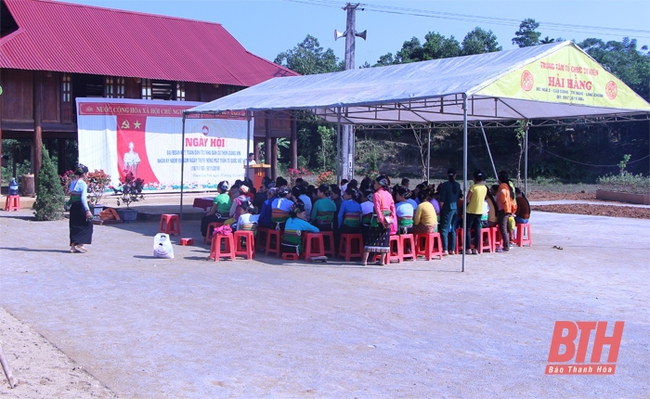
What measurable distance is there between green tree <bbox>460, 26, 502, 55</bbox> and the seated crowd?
30796mm

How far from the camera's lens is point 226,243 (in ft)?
36.9

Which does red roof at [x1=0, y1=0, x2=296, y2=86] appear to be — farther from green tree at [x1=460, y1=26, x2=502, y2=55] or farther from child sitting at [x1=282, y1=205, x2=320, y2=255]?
green tree at [x1=460, y1=26, x2=502, y2=55]

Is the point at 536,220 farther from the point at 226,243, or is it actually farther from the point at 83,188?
the point at 83,188

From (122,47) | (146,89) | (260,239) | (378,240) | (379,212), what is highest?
(122,47)

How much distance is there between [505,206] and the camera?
12.2 meters

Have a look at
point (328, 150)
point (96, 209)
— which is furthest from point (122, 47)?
point (328, 150)

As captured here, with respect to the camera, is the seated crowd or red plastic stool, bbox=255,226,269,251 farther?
red plastic stool, bbox=255,226,269,251

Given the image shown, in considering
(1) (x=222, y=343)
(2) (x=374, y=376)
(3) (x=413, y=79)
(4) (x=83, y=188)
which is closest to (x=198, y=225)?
(4) (x=83, y=188)

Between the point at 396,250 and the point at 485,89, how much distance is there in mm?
2982

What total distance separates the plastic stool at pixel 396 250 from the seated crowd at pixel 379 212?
138 mm

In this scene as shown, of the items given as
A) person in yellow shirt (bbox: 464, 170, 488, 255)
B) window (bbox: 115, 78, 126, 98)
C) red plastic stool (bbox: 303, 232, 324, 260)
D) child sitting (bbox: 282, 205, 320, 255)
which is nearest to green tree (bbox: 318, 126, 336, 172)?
window (bbox: 115, 78, 126, 98)

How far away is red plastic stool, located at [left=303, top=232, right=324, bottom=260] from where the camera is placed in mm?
11258

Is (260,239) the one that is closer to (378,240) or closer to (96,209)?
(378,240)

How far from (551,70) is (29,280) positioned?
9.07 metres
